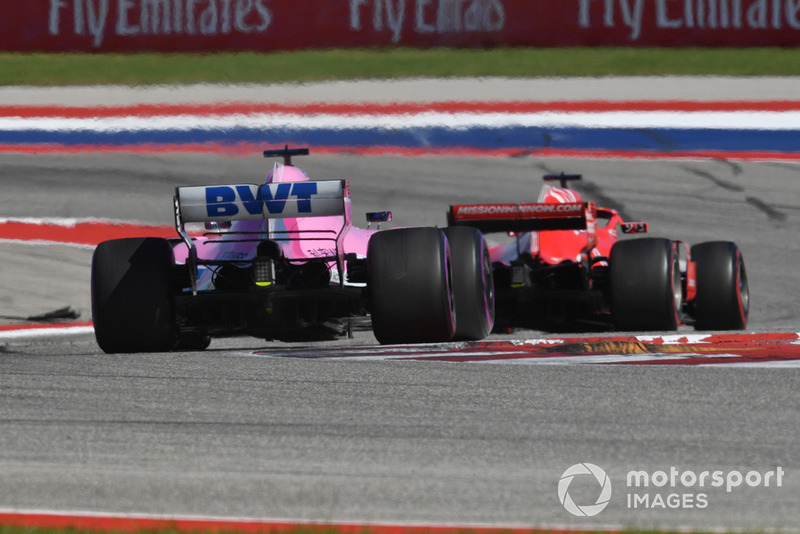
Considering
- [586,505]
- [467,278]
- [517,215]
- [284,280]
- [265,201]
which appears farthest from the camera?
[517,215]

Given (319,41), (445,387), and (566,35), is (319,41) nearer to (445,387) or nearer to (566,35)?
(566,35)

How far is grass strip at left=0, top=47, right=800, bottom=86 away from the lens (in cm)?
1753

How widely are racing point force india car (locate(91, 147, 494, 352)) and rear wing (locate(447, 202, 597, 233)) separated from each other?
1.06 m

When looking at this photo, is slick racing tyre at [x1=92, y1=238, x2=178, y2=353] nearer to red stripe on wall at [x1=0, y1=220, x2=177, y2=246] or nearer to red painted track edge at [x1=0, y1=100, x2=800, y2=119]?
red stripe on wall at [x1=0, y1=220, x2=177, y2=246]

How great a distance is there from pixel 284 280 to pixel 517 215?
2.16 meters

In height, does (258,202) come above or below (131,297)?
above

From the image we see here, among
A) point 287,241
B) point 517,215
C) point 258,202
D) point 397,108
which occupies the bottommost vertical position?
point 287,241

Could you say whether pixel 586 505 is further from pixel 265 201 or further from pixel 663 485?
pixel 265 201

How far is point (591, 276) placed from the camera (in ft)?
31.9

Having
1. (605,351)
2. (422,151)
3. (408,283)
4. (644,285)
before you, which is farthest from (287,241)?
(422,151)

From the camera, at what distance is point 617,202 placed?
14.4 meters

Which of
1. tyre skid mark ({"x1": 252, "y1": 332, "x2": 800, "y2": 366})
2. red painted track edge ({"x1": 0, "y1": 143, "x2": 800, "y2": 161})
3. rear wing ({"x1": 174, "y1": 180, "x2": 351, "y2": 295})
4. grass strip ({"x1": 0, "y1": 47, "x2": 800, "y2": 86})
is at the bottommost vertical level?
tyre skid mark ({"x1": 252, "y1": 332, "x2": 800, "y2": 366})

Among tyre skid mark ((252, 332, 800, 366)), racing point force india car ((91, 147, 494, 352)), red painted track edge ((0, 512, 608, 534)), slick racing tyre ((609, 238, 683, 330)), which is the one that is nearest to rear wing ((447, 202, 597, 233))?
slick racing tyre ((609, 238, 683, 330))

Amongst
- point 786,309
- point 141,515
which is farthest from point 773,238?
point 141,515
